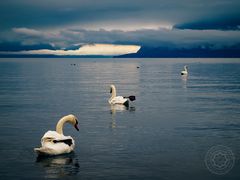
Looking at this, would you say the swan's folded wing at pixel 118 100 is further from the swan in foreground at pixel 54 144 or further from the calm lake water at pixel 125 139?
the swan in foreground at pixel 54 144

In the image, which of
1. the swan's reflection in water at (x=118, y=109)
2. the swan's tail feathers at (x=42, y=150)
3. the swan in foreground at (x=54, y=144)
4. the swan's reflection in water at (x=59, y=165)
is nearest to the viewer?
the swan's reflection in water at (x=59, y=165)

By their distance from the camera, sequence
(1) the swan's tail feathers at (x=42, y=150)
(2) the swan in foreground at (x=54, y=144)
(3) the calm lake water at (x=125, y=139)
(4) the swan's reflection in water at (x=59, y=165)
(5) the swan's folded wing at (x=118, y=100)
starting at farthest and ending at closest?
(5) the swan's folded wing at (x=118, y=100), (2) the swan in foreground at (x=54, y=144), (1) the swan's tail feathers at (x=42, y=150), (3) the calm lake water at (x=125, y=139), (4) the swan's reflection in water at (x=59, y=165)

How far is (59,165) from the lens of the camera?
20344 millimetres

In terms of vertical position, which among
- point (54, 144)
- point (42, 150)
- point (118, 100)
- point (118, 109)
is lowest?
point (42, 150)

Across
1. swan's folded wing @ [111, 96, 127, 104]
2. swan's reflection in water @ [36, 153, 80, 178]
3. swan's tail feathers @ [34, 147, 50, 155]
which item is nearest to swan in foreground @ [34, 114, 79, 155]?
swan's tail feathers @ [34, 147, 50, 155]

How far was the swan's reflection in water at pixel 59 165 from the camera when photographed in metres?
18.9

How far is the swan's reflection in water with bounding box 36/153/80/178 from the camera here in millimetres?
18922

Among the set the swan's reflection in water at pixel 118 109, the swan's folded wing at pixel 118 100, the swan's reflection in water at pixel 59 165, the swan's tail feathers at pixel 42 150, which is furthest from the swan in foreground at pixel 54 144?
the swan's folded wing at pixel 118 100

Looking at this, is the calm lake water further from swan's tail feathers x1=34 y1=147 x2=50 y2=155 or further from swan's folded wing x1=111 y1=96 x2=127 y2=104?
swan's folded wing x1=111 y1=96 x2=127 y2=104

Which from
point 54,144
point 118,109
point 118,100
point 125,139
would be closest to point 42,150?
point 54,144

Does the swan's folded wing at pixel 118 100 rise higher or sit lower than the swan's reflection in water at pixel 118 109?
higher

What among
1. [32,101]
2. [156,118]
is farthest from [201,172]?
[32,101]

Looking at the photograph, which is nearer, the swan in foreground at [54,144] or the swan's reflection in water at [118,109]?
the swan in foreground at [54,144]

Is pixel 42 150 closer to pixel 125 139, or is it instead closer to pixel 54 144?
pixel 54 144
